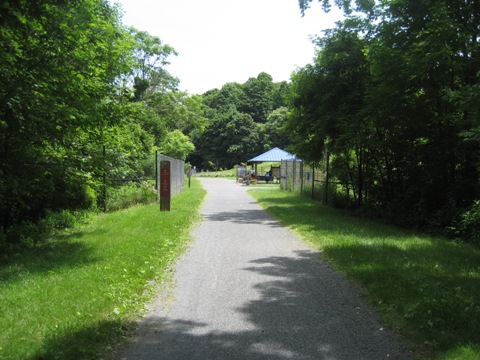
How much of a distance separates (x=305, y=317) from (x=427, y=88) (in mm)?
8921

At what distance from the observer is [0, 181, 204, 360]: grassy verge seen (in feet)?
13.9

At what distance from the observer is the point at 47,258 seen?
26.4 ft

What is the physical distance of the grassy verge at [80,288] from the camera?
167 inches

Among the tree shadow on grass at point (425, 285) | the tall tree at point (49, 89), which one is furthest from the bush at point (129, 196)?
the tree shadow on grass at point (425, 285)

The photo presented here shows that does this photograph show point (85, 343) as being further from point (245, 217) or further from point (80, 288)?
point (245, 217)

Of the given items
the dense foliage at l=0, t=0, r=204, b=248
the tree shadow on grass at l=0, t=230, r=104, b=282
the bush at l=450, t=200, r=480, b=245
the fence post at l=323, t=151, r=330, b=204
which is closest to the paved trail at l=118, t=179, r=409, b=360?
the tree shadow on grass at l=0, t=230, r=104, b=282

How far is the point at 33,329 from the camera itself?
177 inches

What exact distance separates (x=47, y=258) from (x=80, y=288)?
2518 mm

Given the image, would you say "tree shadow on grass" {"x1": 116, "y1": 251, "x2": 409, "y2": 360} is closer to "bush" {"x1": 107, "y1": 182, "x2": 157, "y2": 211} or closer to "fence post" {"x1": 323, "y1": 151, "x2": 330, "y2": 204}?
"bush" {"x1": 107, "y1": 182, "x2": 157, "y2": 211}

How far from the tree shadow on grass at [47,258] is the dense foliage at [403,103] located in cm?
750

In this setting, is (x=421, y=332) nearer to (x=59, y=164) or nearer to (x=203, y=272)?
(x=203, y=272)

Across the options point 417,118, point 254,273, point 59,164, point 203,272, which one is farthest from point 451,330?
point 417,118

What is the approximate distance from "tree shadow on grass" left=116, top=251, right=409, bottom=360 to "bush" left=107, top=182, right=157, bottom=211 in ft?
35.2

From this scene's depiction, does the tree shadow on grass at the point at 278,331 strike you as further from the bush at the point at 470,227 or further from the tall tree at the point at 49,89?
the bush at the point at 470,227
